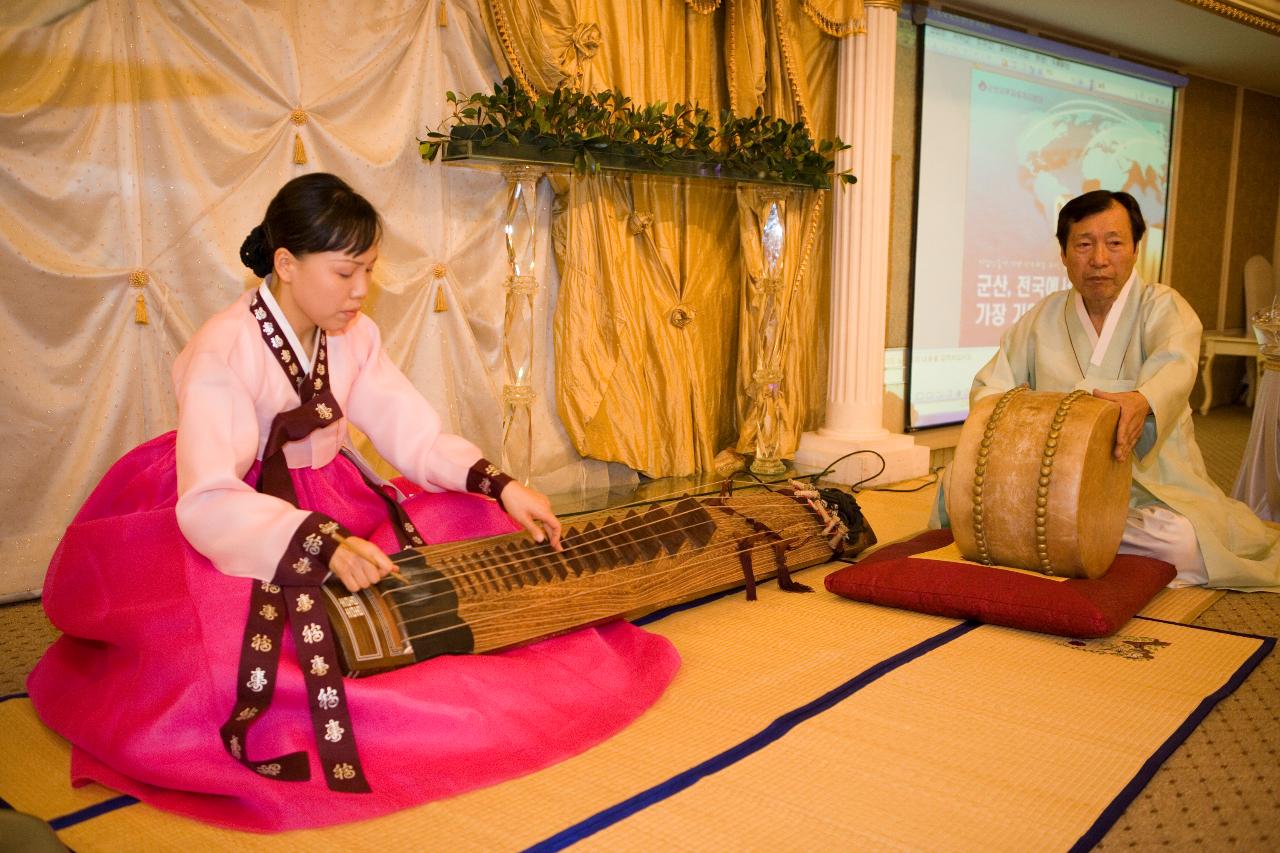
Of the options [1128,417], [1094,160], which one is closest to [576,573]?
[1128,417]

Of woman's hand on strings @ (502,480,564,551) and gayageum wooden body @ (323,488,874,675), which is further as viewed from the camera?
woman's hand on strings @ (502,480,564,551)

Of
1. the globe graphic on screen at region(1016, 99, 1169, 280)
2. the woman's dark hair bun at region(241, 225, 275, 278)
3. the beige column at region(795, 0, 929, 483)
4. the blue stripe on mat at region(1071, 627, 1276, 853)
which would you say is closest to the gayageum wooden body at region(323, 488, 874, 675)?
the woman's dark hair bun at region(241, 225, 275, 278)

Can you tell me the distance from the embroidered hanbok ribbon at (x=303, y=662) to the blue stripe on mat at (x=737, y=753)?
1.20 ft

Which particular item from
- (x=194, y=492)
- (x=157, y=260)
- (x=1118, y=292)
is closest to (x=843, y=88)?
(x=1118, y=292)

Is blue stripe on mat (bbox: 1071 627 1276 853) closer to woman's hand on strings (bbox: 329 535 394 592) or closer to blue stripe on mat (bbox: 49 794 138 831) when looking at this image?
woman's hand on strings (bbox: 329 535 394 592)

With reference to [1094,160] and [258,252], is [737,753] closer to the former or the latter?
[258,252]

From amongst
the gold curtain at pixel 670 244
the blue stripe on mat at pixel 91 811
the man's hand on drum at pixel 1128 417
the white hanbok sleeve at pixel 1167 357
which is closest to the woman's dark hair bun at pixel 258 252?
the blue stripe on mat at pixel 91 811

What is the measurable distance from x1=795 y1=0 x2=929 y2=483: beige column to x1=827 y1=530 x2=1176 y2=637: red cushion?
1.82 meters

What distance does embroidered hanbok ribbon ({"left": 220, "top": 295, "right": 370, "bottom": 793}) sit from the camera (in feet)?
5.80

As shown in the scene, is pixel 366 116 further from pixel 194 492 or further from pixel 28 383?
pixel 194 492

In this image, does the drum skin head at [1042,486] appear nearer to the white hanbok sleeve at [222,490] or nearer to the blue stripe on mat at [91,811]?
the white hanbok sleeve at [222,490]

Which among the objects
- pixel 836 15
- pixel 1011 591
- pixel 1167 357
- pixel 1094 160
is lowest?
pixel 1011 591

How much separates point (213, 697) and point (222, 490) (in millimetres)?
370

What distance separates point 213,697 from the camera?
5.78ft
